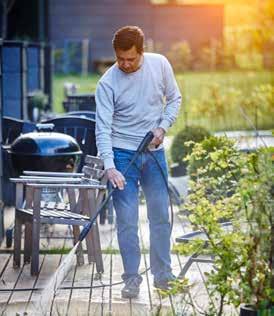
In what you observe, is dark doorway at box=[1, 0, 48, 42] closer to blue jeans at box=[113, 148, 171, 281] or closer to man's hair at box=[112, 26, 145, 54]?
blue jeans at box=[113, 148, 171, 281]

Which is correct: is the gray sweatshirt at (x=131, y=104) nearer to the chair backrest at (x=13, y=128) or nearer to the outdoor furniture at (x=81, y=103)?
the chair backrest at (x=13, y=128)

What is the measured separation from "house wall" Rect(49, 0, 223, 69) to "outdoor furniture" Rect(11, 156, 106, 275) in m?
33.0

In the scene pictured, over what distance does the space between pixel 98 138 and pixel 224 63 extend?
2809cm

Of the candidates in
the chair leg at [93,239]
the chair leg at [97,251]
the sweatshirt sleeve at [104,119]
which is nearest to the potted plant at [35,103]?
the chair leg at [93,239]

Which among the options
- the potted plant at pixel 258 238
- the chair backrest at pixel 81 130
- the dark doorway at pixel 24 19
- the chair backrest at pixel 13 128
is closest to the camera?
the potted plant at pixel 258 238

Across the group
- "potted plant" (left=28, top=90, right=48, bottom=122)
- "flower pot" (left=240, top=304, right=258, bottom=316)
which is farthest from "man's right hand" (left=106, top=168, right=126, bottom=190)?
"potted plant" (left=28, top=90, right=48, bottom=122)

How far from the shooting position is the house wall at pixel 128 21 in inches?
1674

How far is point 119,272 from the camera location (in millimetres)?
8984

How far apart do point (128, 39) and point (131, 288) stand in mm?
1633

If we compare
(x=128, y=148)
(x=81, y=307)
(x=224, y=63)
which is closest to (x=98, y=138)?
(x=128, y=148)

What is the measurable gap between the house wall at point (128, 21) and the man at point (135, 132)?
34019mm

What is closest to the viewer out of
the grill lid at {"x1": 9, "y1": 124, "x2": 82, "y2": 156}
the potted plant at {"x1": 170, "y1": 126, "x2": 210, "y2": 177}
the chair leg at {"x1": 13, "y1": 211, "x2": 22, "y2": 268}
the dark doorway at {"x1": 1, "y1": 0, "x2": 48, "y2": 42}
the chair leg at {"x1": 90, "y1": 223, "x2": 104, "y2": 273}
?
the chair leg at {"x1": 90, "y1": 223, "x2": 104, "y2": 273}

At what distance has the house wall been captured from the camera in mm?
42531

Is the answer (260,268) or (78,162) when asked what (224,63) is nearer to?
(78,162)
